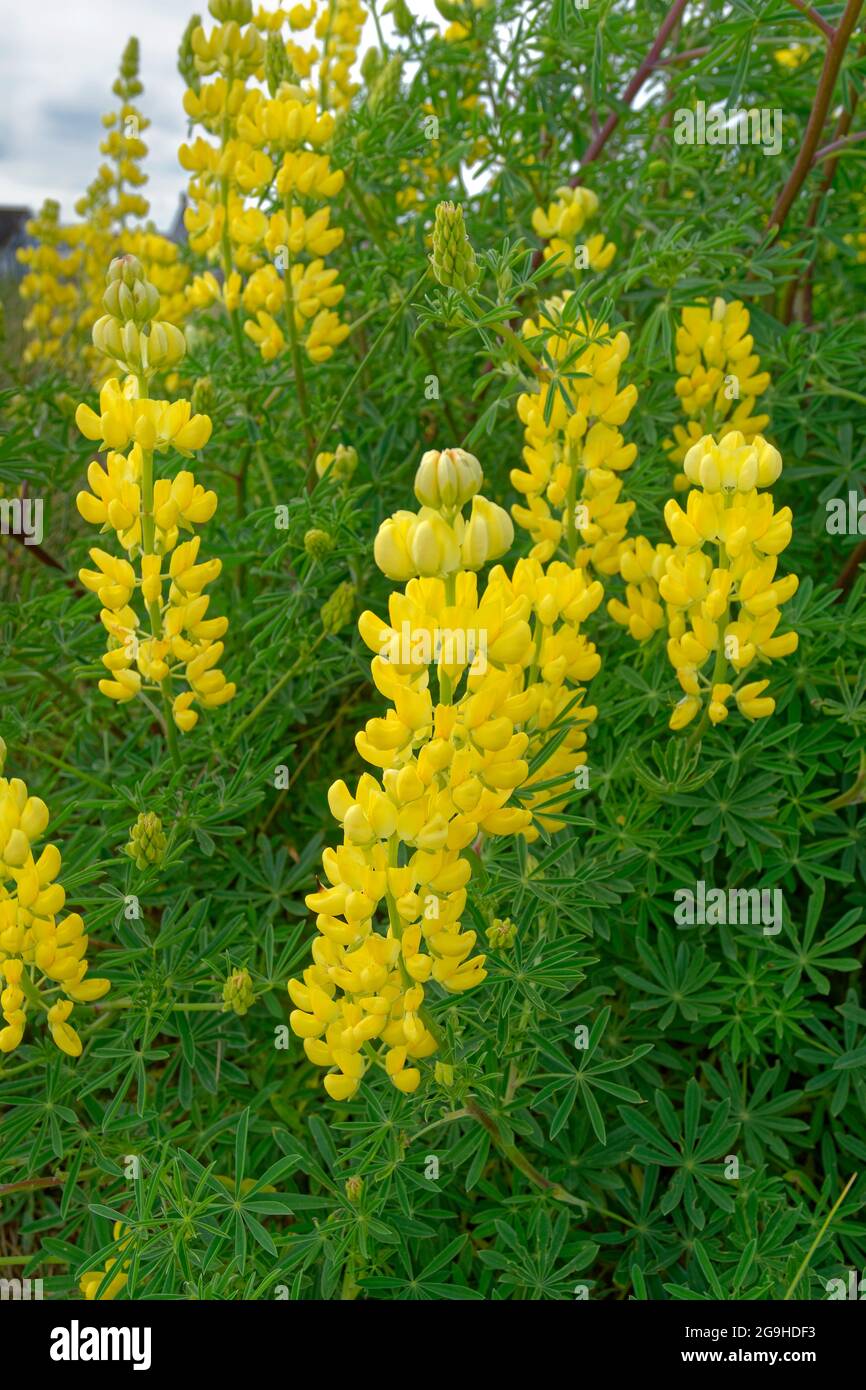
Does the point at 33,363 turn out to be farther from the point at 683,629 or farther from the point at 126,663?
the point at 683,629

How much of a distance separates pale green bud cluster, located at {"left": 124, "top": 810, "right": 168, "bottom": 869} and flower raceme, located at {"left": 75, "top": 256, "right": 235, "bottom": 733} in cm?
20

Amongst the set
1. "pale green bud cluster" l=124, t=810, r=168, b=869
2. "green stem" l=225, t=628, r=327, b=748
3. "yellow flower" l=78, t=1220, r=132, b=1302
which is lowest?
"yellow flower" l=78, t=1220, r=132, b=1302

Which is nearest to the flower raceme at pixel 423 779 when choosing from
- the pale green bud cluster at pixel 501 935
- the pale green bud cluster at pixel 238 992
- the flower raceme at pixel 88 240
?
the pale green bud cluster at pixel 501 935

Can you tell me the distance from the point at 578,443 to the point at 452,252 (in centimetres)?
40

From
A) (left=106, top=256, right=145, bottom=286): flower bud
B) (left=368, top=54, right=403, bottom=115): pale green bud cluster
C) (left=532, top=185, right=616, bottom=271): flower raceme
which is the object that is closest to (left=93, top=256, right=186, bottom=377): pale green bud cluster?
(left=106, top=256, right=145, bottom=286): flower bud

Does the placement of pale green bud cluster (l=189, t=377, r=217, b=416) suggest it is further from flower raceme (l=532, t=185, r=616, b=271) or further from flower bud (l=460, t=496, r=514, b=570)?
flower bud (l=460, t=496, r=514, b=570)

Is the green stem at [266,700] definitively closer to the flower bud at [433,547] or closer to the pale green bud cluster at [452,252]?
the pale green bud cluster at [452,252]

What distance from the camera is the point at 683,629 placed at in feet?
5.81

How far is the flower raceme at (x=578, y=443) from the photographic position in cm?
186

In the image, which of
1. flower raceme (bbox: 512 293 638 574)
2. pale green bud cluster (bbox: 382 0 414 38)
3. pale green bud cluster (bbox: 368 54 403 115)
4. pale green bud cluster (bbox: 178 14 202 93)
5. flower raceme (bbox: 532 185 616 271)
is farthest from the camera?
pale green bud cluster (bbox: 382 0 414 38)

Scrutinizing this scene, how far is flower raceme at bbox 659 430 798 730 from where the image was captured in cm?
162

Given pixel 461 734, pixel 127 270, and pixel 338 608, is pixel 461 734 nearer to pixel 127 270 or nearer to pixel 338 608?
pixel 338 608

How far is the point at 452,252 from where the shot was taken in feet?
5.30
